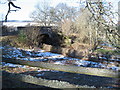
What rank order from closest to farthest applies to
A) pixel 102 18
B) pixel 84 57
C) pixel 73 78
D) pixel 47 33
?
pixel 102 18 < pixel 73 78 < pixel 84 57 < pixel 47 33

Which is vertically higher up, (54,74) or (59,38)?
(59,38)

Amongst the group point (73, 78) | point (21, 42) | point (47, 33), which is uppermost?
point (47, 33)

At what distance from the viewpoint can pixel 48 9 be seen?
3075cm

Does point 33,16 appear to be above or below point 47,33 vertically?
above

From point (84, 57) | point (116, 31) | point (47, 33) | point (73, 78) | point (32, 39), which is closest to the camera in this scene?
point (116, 31)

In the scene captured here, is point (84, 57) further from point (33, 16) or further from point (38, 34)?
point (33, 16)

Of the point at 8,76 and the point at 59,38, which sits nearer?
the point at 8,76

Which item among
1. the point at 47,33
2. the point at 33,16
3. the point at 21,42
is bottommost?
the point at 21,42

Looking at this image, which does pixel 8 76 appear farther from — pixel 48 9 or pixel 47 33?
pixel 48 9

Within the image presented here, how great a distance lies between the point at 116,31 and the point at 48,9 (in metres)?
30.3

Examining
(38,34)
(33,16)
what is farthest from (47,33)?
(33,16)

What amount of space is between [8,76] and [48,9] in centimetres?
3014

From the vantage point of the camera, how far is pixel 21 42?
17141 mm

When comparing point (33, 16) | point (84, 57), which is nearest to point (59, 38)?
point (84, 57)
